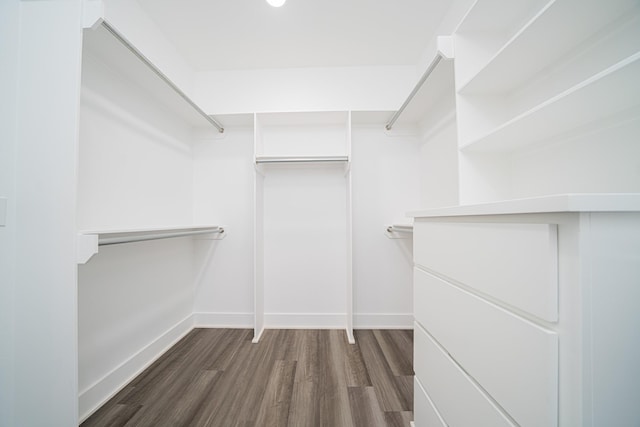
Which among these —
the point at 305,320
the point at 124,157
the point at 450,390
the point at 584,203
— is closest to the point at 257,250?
the point at 305,320

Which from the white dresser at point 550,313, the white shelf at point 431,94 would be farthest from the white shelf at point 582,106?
the white shelf at point 431,94

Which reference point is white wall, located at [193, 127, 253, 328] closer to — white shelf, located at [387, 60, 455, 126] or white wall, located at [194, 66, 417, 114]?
white wall, located at [194, 66, 417, 114]

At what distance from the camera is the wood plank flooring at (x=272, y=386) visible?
45.1 inches

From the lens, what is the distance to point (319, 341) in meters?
1.85

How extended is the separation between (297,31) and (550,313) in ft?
6.94

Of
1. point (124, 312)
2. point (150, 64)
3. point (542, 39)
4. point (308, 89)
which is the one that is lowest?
point (124, 312)

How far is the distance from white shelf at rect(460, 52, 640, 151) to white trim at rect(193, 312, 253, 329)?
2.28 m

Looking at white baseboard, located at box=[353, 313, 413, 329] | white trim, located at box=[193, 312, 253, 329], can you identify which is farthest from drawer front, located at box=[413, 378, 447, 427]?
white trim, located at box=[193, 312, 253, 329]

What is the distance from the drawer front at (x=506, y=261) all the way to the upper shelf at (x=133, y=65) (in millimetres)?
1674

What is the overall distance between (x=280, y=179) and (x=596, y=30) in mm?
1961

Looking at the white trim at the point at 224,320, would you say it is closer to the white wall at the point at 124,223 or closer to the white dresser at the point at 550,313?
the white wall at the point at 124,223

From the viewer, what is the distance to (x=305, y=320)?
2109 millimetres

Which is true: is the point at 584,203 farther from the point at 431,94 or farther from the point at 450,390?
the point at 431,94

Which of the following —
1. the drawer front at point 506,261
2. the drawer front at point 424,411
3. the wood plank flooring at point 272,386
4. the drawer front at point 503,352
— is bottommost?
the wood plank flooring at point 272,386
